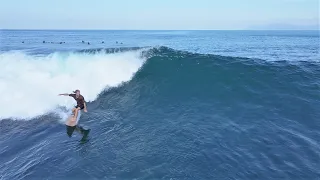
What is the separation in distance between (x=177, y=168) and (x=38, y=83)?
1121cm

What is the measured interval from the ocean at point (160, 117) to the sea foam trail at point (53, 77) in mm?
63

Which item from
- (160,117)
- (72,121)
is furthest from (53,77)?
(160,117)

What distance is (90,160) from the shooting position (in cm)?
876

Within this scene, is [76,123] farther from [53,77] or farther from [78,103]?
[53,77]

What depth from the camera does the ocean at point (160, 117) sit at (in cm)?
844

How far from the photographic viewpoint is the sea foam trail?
13.9 metres

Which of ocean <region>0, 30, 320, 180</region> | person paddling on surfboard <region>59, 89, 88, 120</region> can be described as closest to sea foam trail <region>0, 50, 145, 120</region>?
ocean <region>0, 30, 320, 180</region>

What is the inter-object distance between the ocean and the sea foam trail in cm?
6

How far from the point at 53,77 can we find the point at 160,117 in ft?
25.9

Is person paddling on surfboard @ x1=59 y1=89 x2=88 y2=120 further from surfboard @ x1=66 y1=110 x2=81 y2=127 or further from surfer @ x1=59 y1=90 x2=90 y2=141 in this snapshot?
surfboard @ x1=66 y1=110 x2=81 y2=127

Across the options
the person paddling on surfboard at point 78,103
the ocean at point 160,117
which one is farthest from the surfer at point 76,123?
the ocean at point 160,117

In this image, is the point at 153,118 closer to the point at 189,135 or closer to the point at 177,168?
the point at 189,135

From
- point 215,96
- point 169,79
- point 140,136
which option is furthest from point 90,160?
point 169,79

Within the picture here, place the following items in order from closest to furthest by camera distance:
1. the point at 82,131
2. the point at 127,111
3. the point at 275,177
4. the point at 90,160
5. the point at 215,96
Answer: the point at 275,177 → the point at 90,160 → the point at 82,131 → the point at 127,111 → the point at 215,96
